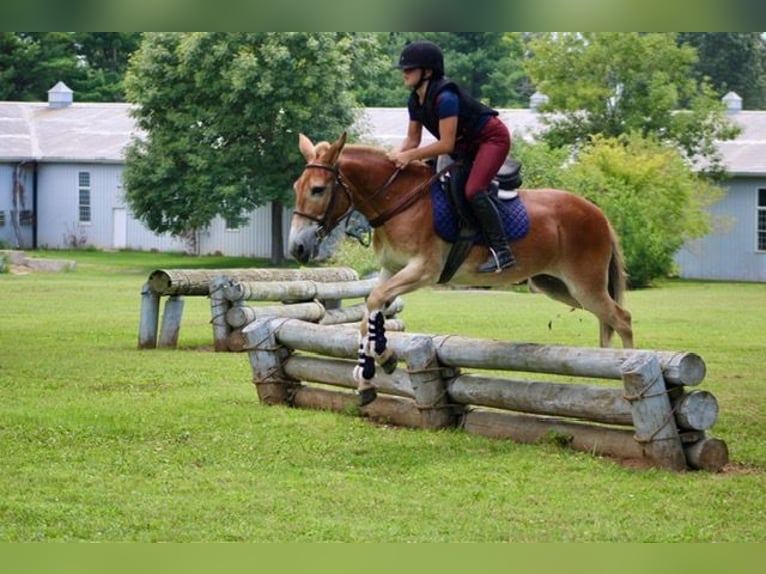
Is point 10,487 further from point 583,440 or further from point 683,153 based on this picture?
point 683,153

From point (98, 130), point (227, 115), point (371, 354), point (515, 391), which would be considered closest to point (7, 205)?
point (98, 130)

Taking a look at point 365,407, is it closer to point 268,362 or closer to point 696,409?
point 268,362

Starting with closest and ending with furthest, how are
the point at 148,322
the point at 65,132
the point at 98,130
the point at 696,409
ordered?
the point at 696,409 → the point at 148,322 → the point at 65,132 → the point at 98,130

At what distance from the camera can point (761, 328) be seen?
78.5 ft

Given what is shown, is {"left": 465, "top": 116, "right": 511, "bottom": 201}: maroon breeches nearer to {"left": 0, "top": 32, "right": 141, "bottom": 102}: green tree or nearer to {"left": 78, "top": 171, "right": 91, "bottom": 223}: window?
{"left": 78, "top": 171, "right": 91, "bottom": 223}: window

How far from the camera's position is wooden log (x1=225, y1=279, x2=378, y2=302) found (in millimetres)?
18078

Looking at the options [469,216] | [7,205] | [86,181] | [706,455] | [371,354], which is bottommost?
[7,205]

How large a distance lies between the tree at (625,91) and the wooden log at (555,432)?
3488 centimetres

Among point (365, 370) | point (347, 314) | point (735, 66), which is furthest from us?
point (735, 66)

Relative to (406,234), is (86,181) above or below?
below

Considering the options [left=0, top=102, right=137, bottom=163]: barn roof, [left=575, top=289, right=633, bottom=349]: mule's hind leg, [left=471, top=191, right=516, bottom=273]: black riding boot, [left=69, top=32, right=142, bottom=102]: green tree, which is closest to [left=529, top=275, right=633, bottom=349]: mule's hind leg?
[left=575, top=289, right=633, bottom=349]: mule's hind leg

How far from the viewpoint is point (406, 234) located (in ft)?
35.9

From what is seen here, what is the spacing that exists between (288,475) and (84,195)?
4346cm

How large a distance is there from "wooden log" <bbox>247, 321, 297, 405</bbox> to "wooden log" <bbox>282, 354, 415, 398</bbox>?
78mm
